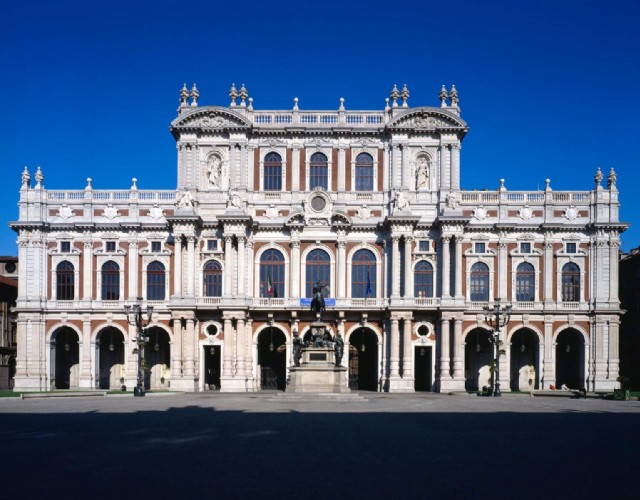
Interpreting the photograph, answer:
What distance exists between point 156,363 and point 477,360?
2968cm

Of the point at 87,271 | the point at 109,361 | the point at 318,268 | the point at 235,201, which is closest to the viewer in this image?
the point at 235,201

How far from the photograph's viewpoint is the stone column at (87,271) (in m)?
64.9

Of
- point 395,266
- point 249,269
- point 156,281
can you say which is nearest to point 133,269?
point 156,281

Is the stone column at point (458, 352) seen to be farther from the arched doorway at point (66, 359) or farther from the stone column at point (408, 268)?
the arched doorway at point (66, 359)

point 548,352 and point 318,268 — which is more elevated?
point 318,268

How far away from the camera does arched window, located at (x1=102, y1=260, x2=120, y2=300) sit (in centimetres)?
Answer: 6538

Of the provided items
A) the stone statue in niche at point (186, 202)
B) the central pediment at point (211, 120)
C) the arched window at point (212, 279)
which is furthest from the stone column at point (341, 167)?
the stone statue in niche at point (186, 202)

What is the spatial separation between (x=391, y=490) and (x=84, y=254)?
182ft

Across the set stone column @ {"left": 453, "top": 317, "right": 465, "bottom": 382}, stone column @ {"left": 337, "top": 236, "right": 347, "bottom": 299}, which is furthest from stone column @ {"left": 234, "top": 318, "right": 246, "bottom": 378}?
stone column @ {"left": 453, "top": 317, "right": 465, "bottom": 382}

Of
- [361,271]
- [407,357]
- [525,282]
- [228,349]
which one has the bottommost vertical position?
[407,357]

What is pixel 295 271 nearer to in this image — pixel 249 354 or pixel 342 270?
pixel 342 270

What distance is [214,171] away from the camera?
6569cm

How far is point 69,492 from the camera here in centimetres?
1456

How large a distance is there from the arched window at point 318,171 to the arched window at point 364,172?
2890 mm
